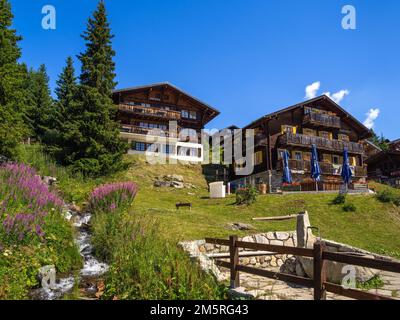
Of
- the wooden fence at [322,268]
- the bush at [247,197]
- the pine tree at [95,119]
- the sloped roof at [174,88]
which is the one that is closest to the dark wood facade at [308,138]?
the sloped roof at [174,88]

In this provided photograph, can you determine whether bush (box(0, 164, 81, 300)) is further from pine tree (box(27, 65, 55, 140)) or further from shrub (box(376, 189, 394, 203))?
pine tree (box(27, 65, 55, 140))

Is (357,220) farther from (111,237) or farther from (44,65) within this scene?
(44,65)

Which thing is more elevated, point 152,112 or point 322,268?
point 152,112

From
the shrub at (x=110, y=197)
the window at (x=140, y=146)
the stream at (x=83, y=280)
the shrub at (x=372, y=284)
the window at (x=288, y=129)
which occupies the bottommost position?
the shrub at (x=372, y=284)

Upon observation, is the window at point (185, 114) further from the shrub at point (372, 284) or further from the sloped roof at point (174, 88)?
the shrub at point (372, 284)

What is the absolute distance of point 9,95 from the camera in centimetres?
1540

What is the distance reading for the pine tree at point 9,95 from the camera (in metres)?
14.6

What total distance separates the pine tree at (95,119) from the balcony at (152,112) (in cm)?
1315

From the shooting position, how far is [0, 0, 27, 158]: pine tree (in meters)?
14.6

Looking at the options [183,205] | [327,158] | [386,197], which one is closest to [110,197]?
[183,205]

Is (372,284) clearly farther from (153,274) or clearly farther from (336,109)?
(336,109)

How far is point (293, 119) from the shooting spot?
38500 mm

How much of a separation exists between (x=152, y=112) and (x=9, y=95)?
25027 mm

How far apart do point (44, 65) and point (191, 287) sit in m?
50.2
